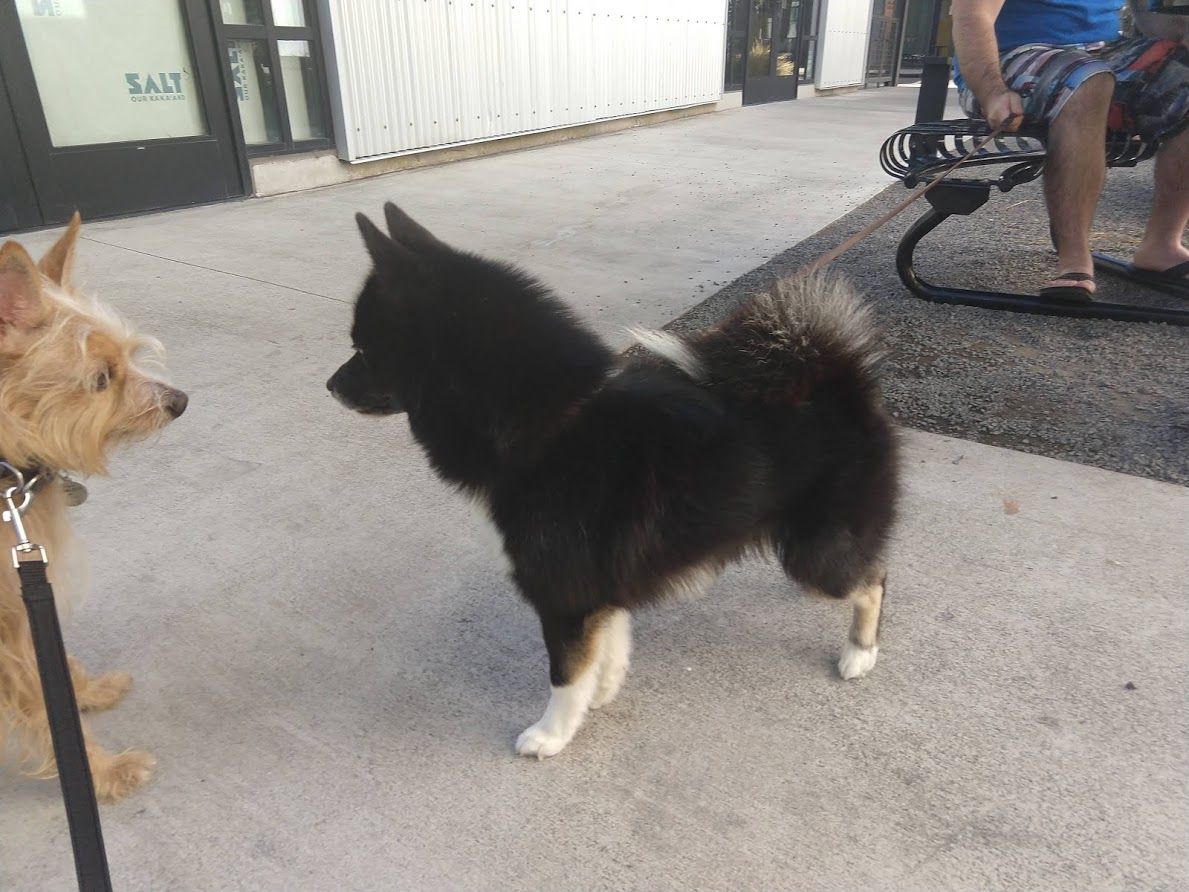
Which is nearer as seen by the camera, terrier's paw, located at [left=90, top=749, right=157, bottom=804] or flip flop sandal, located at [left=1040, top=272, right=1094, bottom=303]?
terrier's paw, located at [left=90, top=749, right=157, bottom=804]

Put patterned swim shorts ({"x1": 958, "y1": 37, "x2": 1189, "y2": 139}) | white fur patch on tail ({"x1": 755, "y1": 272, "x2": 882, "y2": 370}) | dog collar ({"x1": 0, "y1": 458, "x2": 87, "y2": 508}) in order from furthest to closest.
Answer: patterned swim shorts ({"x1": 958, "y1": 37, "x2": 1189, "y2": 139}) < white fur patch on tail ({"x1": 755, "y1": 272, "x2": 882, "y2": 370}) < dog collar ({"x1": 0, "y1": 458, "x2": 87, "y2": 508})

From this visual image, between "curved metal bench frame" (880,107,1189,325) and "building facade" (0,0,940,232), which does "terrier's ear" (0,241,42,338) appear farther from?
"building facade" (0,0,940,232)

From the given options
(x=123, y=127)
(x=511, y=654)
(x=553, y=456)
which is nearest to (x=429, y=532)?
(x=511, y=654)

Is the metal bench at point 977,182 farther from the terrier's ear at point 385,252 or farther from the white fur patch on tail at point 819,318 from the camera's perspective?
the terrier's ear at point 385,252

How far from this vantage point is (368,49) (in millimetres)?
8352

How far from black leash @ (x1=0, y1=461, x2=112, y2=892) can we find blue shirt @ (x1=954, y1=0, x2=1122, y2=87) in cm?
539

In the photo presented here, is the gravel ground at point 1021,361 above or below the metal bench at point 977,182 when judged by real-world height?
below

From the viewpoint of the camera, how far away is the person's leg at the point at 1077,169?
13.8 ft

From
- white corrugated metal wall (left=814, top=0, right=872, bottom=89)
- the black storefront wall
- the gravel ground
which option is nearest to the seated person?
the gravel ground

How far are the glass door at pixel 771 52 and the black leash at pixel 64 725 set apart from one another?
1755cm

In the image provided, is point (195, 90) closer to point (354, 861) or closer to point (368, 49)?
point (368, 49)

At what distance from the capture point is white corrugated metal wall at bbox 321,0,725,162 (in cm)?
834

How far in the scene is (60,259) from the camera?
5.73ft

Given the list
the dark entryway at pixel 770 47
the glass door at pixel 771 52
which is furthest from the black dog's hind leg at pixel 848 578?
the glass door at pixel 771 52
